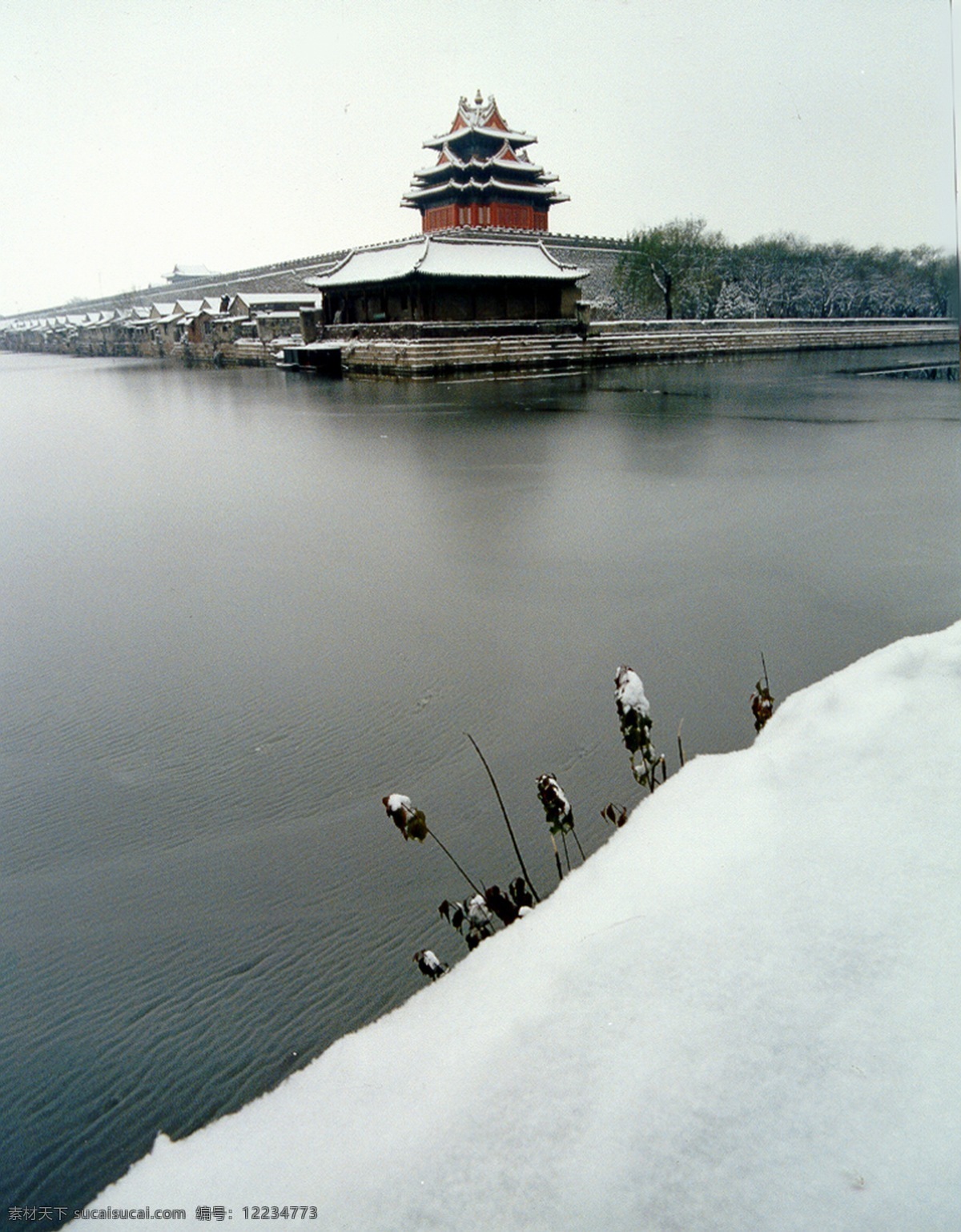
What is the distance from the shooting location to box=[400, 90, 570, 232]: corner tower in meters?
29.8

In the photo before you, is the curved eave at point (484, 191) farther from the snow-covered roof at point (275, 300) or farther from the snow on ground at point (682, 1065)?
the snow on ground at point (682, 1065)

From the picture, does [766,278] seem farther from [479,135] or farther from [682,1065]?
[682,1065]

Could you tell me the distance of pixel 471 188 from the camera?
30.7m

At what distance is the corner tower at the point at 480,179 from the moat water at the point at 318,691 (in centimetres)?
2538

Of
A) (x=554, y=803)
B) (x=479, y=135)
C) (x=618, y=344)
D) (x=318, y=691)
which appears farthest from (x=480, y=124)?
(x=554, y=803)

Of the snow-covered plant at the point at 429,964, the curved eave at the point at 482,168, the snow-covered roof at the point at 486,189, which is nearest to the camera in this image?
the snow-covered plant at the point at 429,964

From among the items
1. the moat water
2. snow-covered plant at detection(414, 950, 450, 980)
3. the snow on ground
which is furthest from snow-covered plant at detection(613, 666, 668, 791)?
snow-covered plant at detection(414, 950, 450, 980)

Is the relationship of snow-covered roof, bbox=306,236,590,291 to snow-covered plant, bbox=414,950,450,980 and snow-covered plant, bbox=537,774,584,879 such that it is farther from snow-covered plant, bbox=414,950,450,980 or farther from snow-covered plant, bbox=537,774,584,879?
snow-covered plant, bbox=414,950,450,980

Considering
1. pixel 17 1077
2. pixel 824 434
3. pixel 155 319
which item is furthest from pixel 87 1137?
pixel 155 319

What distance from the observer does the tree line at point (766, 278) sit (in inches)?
1374

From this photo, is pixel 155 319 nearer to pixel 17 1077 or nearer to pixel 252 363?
pixel 252 363

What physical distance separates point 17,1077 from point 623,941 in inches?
56.4

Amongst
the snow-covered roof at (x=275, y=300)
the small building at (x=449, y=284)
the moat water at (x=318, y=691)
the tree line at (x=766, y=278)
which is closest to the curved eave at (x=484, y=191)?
the tree line at (x=766, y=278)

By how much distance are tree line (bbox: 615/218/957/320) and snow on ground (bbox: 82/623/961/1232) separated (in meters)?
35.9
